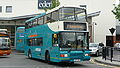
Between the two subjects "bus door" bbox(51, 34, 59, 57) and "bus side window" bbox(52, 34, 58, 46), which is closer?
"bus door" bbox(51, 34, 59, 57)

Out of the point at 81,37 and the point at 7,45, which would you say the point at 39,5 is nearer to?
the point at 7,45

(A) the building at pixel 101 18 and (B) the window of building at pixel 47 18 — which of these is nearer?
(B) the window of building at pixel 47 18

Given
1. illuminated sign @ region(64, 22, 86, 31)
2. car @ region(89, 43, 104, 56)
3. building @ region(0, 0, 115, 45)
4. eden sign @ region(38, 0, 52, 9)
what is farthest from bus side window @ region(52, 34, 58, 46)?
building @ region(0, 0, 115, 45)

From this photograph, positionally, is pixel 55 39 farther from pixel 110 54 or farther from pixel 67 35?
pixel 110 54

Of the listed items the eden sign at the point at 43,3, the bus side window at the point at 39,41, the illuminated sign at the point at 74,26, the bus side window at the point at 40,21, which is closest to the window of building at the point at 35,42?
the bus side window at the point at 39,41

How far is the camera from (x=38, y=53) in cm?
2292

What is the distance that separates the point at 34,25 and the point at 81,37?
23.2ft

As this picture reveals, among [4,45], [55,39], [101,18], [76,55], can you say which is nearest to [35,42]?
[4,45]

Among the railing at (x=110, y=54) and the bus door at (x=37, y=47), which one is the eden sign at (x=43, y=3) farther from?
the railing at (x=110, y=54)

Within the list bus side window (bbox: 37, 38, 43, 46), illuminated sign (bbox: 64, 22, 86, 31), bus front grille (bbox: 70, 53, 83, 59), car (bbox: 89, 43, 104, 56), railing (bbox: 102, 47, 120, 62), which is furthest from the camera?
car (bbox: 89, 43, 104, 56)

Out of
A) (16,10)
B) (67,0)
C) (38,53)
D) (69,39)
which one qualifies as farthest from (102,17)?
(69,39)

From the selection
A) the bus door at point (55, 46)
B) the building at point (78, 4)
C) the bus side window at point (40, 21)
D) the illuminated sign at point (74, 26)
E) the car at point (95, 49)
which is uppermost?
the building at point (78, 4)

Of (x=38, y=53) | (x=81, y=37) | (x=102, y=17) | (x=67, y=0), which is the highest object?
(x=67, y=0)

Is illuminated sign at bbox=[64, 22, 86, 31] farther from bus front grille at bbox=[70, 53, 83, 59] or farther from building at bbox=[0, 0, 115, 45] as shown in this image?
building at bbox=[0, 0, 115, 45]
